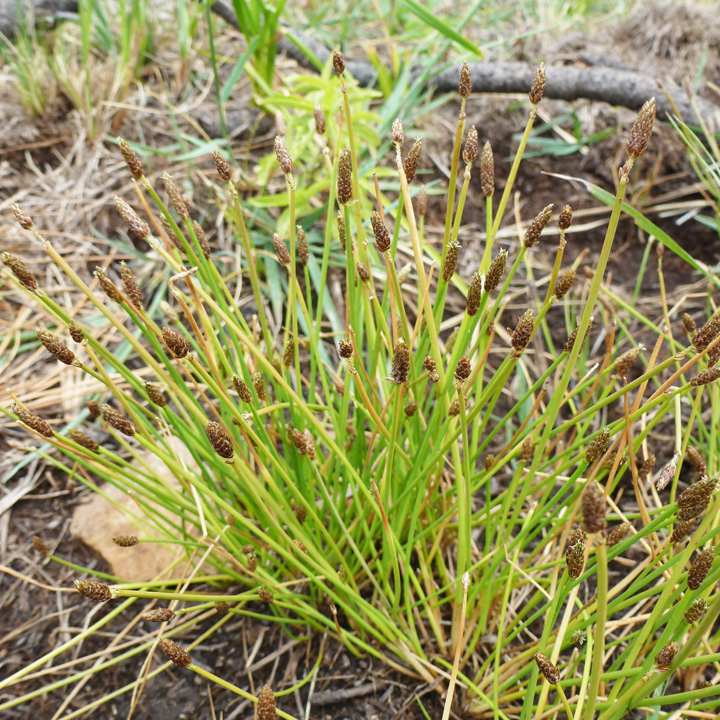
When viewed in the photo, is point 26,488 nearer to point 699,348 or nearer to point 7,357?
point 7,357

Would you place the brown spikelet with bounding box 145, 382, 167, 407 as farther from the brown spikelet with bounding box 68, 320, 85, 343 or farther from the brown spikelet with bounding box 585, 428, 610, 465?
the brown spikelet with bounding box 585, 428, 610, 465

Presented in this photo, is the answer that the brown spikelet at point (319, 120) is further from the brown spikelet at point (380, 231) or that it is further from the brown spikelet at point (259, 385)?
the brown spikelet at point (259, 385)

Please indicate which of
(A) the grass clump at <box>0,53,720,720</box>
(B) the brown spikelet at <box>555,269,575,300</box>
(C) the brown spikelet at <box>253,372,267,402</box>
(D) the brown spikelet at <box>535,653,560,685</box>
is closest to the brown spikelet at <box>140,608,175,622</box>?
(A) the grass clump at <box>0,53,720,720</box>

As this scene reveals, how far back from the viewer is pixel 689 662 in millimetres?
660

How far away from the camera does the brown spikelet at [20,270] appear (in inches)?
27.2

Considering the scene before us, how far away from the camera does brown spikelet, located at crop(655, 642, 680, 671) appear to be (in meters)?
0.60

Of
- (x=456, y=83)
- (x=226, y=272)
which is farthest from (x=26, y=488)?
(x=456, y=83)

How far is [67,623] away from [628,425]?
1132 mm

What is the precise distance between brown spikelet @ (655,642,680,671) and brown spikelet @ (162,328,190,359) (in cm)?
60

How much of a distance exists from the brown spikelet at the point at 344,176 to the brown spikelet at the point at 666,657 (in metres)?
0.63

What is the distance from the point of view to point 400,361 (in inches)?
26.9

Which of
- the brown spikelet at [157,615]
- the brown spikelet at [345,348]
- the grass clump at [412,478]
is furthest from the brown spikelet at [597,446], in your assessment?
the brown spikelet at [157,615]

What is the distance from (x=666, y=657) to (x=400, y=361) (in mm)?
410

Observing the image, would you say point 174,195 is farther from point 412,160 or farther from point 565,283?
point 565,283
